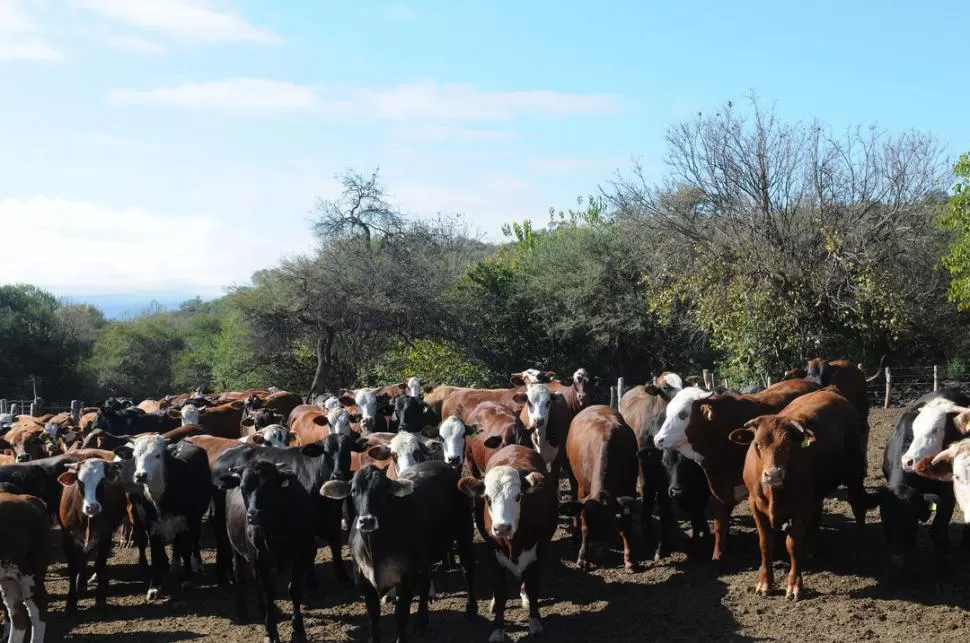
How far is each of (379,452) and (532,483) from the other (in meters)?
1.93

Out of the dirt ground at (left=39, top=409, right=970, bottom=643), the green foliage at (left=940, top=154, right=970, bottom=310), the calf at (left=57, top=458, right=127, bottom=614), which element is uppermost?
the green foliage at (left=940, top=154, right=970, bottom=310)

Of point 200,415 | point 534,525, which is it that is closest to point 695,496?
point 534,525

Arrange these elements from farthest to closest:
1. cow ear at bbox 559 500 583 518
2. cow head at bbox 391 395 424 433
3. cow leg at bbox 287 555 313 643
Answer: cow head at bbox 391 395 424 433 < cow ear at bbox 559 500 583 518 < cow leg at bbox 287 555 313 643

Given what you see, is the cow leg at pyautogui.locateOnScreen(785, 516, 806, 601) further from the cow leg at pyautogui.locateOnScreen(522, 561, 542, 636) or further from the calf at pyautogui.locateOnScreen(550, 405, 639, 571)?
the cow leg at pyautogui.locateOnScreen(522, 561, 542, 636)

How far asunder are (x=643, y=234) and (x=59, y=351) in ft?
87.1

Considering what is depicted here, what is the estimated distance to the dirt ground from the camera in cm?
714

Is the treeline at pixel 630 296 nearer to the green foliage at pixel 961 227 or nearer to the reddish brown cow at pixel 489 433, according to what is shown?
the green foliage at pixel 961 227

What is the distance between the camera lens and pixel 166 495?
9023 mm

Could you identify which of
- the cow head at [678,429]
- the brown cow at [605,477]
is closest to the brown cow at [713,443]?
the cow head at [678,429]

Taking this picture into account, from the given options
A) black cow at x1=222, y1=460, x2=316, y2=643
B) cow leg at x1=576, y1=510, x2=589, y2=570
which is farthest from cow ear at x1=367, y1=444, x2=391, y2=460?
cow leg at x1=576, y1=510, x2=589, y2=570

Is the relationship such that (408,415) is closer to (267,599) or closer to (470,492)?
(267,599)

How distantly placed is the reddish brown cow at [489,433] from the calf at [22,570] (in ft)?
13.9

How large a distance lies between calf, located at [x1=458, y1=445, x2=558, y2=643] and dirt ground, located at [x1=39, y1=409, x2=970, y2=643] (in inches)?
11.5

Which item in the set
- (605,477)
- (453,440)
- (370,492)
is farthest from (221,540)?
(605,477)
